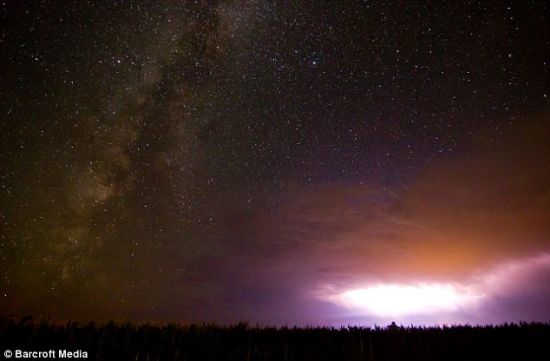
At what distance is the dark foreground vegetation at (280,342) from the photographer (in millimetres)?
5230

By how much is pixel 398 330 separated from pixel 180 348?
→ 6.36 m

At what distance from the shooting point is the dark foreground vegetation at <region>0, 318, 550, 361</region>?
523cm

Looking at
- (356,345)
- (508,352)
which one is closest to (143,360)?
(356,345)

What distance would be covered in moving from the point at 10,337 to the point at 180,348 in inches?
109

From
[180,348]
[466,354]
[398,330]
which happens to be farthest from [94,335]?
[466,354]

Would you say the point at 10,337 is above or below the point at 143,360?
above

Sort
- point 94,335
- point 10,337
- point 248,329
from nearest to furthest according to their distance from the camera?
point 10,337
point 94,335
point 248,329

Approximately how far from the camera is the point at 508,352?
361 inches

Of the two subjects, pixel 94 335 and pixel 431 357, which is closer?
pixel 94 335

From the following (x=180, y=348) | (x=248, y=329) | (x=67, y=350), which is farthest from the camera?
(x=248, y=329)

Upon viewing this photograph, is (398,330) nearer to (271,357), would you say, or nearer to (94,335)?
(271,357)

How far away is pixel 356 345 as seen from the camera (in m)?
8.24

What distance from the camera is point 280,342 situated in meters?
7.54

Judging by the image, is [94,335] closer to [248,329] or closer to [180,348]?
[180,348]
